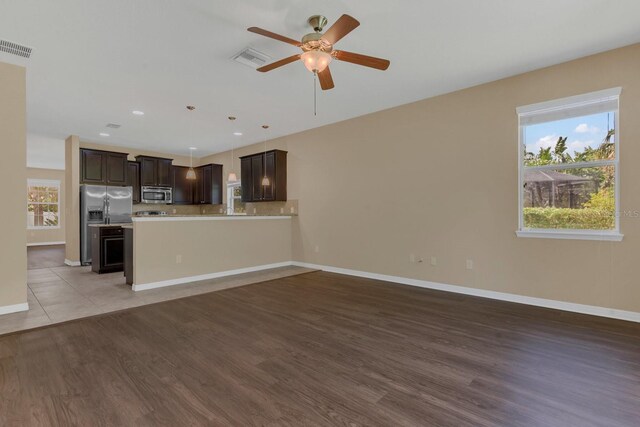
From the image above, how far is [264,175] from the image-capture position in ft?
22.6

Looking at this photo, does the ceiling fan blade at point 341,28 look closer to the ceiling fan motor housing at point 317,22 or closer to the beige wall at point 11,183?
the ceiling fan motor housing at point 317,22

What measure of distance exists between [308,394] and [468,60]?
12.2ft

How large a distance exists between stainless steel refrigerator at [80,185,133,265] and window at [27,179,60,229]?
6112mm

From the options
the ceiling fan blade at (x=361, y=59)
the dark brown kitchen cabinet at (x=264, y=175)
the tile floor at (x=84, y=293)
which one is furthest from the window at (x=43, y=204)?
the ceiling fan blade at (x=361, y=59)

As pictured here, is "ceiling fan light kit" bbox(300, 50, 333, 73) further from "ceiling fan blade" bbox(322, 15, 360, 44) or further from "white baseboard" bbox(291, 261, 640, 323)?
"white baseboard" bbox(291, 261, 640, 323)

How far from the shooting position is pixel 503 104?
12.9 feet

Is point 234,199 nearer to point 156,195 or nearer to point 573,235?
point 156,195

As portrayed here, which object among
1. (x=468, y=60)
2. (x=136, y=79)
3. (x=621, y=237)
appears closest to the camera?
(x=621, y=237)

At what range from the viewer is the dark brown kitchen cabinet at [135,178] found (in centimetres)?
759

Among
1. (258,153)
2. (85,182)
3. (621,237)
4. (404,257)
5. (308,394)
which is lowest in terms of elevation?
(308,394)

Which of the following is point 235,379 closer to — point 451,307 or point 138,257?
point 451,307

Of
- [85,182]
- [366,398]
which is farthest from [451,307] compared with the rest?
[85,182]

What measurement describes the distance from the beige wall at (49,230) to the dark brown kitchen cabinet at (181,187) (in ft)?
19.5

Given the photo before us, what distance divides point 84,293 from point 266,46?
4.11m
